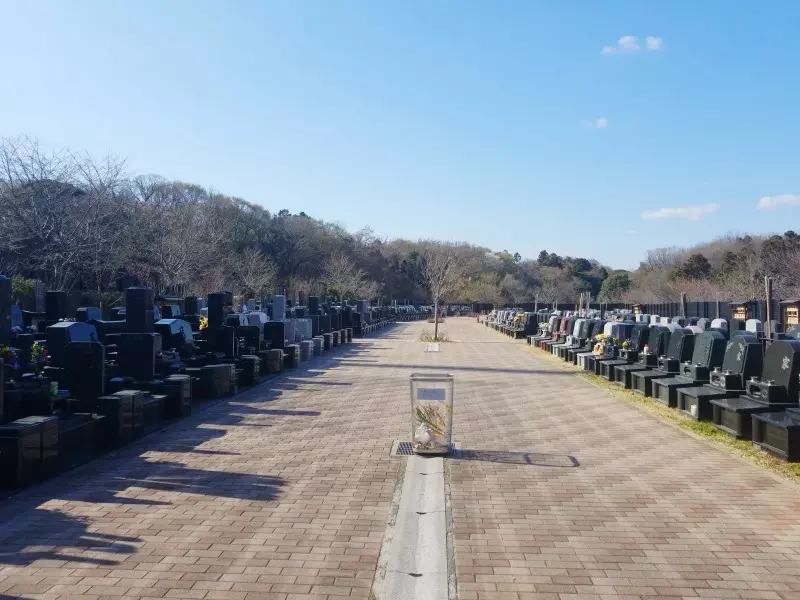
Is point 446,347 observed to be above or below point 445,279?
below

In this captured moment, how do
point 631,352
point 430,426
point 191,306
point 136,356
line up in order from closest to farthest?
point 430,426 → point 136,356 → point 631,352 → point 191,306

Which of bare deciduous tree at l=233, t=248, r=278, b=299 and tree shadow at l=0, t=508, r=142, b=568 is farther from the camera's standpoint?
bare deciduous tree at l=233, t=248, r=278, b=299

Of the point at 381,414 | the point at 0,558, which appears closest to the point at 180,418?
the point at 381,414

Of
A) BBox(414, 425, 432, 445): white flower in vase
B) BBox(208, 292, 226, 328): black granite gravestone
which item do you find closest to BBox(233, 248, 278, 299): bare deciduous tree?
BBox(208, 292, 226, 328): black granite gravestone

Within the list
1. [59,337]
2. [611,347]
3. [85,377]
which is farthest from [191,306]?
[85,377]

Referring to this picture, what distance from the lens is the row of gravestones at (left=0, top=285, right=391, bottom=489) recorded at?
7375 mm

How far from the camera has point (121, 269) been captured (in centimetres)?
3338

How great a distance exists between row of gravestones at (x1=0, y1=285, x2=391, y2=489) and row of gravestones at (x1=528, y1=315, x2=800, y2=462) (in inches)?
323

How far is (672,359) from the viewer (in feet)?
44.6

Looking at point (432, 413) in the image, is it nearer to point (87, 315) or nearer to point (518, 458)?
point (518, 458)

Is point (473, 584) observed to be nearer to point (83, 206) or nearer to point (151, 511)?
point (151, 511)

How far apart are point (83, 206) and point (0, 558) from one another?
86.7 feet

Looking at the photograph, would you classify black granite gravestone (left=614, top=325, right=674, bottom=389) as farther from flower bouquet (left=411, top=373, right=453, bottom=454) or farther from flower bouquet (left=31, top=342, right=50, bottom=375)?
flower bouquet (left=31, top=342, right=50, bottom=375)

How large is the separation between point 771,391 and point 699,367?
9.29 feet
